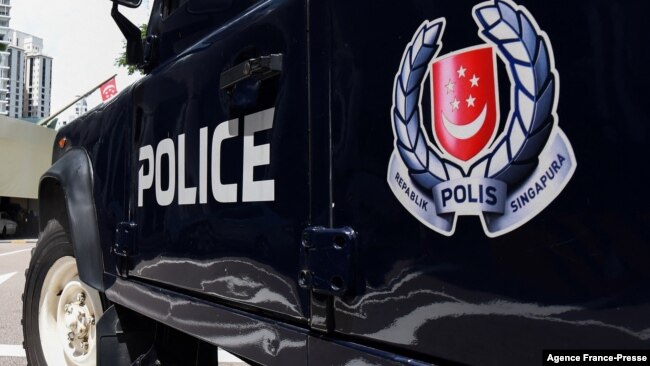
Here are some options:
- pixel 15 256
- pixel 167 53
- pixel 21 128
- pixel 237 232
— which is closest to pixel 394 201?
pixel 237 232

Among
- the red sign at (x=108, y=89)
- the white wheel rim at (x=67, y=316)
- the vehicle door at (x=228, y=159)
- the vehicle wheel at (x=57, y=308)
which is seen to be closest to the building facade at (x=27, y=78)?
the red sign at (x=108, y=89)

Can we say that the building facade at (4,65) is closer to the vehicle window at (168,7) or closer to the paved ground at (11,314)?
the paved ground at (11,314)

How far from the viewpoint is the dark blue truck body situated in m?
0.71

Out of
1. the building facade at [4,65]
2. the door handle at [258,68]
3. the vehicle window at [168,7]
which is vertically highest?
the building facade at [4,65]

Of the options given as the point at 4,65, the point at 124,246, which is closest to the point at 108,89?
the point at 124,246

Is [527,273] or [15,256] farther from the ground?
[527,273]

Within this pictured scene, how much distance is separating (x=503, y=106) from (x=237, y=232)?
75 cm

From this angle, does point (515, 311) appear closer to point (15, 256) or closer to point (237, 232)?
point (237, 232)

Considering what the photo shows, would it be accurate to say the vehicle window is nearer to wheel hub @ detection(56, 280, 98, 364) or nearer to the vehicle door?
the vehicle door

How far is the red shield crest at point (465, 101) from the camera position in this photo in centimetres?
85

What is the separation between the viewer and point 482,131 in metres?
0.86

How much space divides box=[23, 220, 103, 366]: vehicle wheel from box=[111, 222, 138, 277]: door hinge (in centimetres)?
56

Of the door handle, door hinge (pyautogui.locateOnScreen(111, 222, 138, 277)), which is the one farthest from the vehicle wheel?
the door handle

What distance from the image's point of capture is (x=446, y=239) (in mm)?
884
